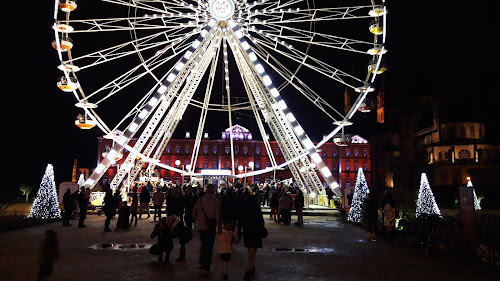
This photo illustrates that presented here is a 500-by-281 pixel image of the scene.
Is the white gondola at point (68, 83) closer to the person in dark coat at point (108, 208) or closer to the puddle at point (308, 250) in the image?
the person in dark coat at point (108, 208)

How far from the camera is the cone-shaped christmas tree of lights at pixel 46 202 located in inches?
895

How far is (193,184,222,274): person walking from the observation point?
9922 millimetres

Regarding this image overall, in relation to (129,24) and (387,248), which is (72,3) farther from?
(387,248)

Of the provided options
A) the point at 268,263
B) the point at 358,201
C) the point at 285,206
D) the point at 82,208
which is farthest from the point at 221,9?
the point at 268,263

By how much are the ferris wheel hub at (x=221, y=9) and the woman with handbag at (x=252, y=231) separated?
19441 millimetres

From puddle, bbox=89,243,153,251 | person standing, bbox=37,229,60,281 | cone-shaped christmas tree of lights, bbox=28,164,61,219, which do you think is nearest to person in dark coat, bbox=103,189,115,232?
puddle, bbox=89,243,153,251

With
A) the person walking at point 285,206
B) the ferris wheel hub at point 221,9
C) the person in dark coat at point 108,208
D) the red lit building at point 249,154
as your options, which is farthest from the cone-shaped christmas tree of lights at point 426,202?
the red lit building at point 249,154

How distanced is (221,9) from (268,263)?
63.2ft

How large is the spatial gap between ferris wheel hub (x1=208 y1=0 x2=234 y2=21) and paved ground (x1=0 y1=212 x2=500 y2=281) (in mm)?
15441

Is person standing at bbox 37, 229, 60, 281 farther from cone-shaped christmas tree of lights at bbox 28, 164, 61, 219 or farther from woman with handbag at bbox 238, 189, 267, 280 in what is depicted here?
cone-shaped christmas tree of lights at bbox 28, 164, 61, 219

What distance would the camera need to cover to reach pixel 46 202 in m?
23.0

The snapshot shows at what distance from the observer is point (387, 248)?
563 inches

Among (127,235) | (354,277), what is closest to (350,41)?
(127,235)

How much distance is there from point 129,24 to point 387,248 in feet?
64.8
